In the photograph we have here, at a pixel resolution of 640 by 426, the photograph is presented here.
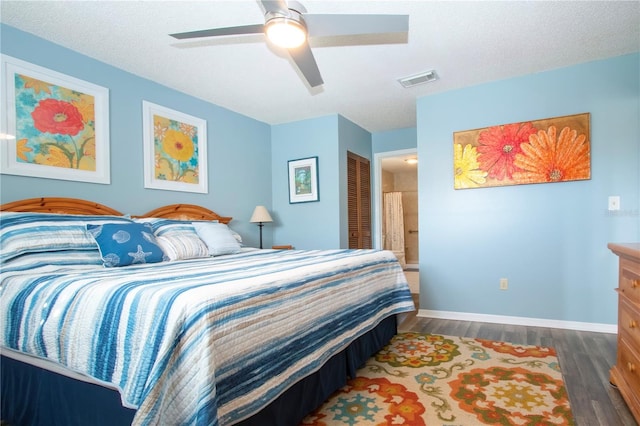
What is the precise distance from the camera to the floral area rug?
162 centimetres

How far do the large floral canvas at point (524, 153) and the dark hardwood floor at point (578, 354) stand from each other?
134 centimetres

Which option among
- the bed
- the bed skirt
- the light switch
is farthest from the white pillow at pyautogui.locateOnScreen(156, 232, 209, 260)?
the light switch

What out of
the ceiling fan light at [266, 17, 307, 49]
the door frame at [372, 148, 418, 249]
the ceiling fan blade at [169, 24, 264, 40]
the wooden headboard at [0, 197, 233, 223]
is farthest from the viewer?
the door frame at [372, 148, 418, 249]

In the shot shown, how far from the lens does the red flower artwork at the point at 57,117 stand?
2.34 meters

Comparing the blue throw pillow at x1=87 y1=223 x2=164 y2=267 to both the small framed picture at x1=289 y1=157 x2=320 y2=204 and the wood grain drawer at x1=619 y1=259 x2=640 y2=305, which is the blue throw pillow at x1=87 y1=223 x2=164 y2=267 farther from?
the wood grain drawer at x1=619 y1=259 x2=640 y2=305

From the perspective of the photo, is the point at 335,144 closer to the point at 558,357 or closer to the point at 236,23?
the point at 236,23

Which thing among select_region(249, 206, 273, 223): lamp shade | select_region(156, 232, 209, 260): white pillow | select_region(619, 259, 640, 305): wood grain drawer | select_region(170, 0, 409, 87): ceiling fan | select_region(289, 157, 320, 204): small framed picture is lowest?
select_region(619, 259, 640, 305): wood grain drawer

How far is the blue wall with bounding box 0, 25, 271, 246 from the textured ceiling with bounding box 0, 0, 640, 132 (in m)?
0.11

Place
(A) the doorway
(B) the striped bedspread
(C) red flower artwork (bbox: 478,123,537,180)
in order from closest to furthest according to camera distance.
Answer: (B) the striped bedspread, (C) red flower artwork (bbox: 478,123,537,180), (A) the doorway

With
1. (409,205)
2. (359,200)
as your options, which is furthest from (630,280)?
(409,205)

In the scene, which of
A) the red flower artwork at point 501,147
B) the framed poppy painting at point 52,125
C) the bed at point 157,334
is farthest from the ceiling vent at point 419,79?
the framed poppy painting at point 52,125

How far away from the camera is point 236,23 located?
7.38 feet

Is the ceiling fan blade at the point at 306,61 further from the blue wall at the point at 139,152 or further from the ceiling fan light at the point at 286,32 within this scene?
the blue wall at the point at 139,152

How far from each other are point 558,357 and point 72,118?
3.92 metres
